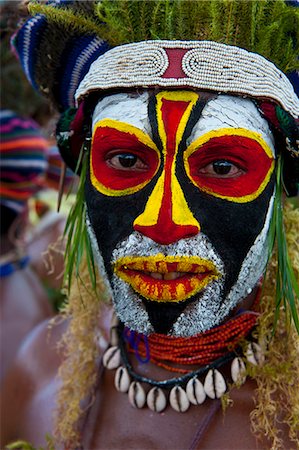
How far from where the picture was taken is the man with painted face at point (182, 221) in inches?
70.8

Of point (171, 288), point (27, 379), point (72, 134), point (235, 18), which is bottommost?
point (27, 379)

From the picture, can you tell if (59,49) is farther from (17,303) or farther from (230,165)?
(17,303)

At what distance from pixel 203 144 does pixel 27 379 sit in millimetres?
1469

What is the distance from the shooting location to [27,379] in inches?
110

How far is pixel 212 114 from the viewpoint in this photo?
5.93ft

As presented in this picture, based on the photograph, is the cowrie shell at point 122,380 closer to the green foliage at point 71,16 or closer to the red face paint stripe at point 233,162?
the red face paint stripe at point 233,162

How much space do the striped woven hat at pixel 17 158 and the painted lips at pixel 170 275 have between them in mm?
2488

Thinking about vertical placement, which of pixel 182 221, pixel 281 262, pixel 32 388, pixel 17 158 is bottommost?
pixel 32 388

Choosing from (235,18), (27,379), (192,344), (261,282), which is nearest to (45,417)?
(27,379)

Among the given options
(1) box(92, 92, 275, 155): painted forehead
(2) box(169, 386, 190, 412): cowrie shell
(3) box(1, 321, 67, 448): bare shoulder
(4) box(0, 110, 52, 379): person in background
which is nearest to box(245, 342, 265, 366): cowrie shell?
(2) box(169, 386, 190, 412): cowrie shell

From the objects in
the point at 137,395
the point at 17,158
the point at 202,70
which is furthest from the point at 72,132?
the point at 17,158

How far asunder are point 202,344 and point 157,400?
223 mm

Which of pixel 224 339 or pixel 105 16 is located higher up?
pixel 105 16

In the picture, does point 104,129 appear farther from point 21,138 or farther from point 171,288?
point 21,138
